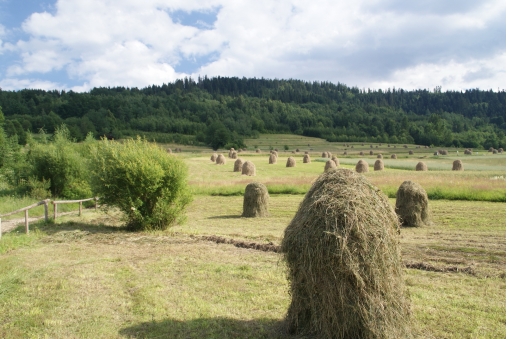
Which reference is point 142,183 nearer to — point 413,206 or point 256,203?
point 256,203

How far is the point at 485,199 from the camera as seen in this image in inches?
948

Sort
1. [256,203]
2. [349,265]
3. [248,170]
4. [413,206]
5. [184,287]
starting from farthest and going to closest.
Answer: [248,170] → [256,203] → [413,206] → [184,287] → [349,265]

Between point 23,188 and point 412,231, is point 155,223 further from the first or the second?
point 23,188

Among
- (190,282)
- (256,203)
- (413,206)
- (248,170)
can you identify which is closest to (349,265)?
(190,282)

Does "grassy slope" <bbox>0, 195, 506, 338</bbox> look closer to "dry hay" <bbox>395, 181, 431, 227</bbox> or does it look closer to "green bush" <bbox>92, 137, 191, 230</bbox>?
"green bush" <bbox>92, 137, 191, 230</bbox>

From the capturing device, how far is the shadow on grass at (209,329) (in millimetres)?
6574

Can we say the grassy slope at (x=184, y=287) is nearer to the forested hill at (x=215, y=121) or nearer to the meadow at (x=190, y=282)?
the meadow at (x=190, y=282)

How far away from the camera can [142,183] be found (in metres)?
16.3

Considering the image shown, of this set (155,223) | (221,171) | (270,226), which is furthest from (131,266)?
(221,171)

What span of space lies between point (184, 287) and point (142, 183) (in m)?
8.23

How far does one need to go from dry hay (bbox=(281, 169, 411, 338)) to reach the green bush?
1147cm

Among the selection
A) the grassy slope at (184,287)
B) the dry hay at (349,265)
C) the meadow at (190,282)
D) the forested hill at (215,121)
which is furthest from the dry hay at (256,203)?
the forested hill at (215,121)

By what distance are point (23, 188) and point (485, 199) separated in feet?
101

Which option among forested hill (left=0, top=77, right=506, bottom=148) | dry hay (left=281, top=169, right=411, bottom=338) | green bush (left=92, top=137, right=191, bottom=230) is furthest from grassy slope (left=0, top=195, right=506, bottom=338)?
forested hill (left=0, top=77, right=506, bottom=148)
